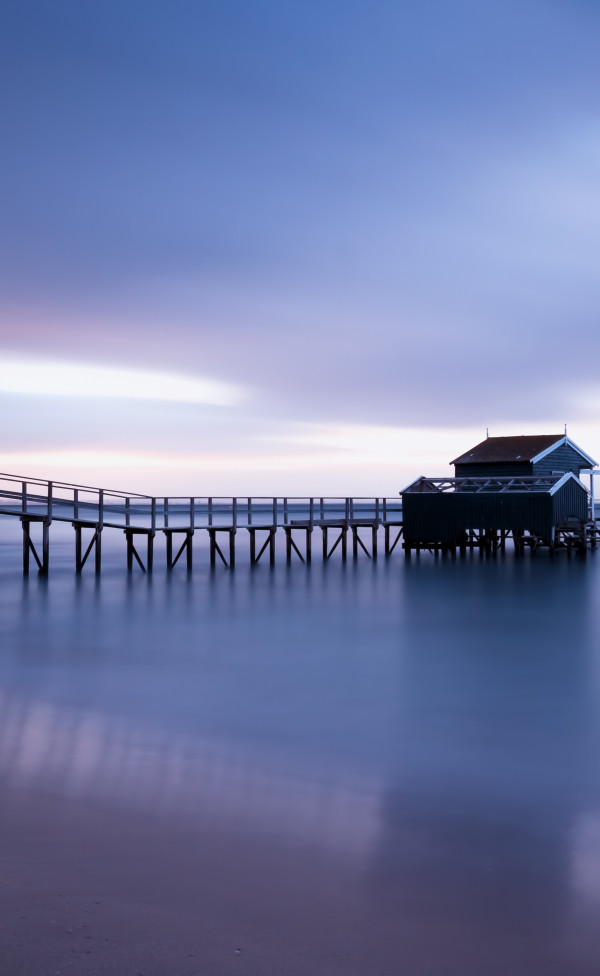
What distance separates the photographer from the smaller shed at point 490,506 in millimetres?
36438

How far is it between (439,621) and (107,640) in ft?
26.1

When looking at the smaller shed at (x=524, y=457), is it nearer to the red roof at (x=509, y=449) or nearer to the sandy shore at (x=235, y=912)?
the red roof at (x=509, y=449)

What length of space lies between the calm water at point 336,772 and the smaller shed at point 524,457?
711 inches

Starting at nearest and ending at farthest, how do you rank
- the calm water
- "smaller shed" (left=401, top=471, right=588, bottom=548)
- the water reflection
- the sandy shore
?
1. the sandy shore
2. the calm water
3. the water reflection
4. "smaller shed" (left=401, top=471, right=588, bottom=548)

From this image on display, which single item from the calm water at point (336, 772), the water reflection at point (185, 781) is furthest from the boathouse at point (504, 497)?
the water reflection at point (185, 781)

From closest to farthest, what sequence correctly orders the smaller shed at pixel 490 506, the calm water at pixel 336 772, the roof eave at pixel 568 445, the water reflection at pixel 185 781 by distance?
the calm water at pixel 336 772 → the water reflection at pixel 185 781 → the smaller shed at pixel 490 506 → the roof eave at pixel 568 445

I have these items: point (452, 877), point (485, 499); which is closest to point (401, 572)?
point (485, 499)

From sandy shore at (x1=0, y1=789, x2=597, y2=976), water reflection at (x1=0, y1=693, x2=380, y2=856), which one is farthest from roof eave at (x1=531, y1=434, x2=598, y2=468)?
sandy shore at (x1=0, y1=789, x2=597, y2=976)

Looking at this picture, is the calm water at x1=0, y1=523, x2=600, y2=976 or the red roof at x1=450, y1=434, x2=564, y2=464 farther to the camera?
the red roof at x1=450, y1=434, x2=564, y2=464

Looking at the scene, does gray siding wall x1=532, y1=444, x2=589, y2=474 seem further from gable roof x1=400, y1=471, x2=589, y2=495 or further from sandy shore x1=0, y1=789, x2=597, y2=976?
sandy shore x1=0, y1=789, x2=597, y2=976

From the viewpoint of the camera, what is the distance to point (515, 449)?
4094 cm

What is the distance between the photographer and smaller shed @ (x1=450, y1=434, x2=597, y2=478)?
40.0m

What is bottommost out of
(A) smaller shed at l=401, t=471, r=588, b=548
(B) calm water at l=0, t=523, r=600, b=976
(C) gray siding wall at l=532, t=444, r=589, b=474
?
(B) calm water at l=0, t=523, r=600, b=976

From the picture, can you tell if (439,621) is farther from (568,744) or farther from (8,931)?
(8,931)
